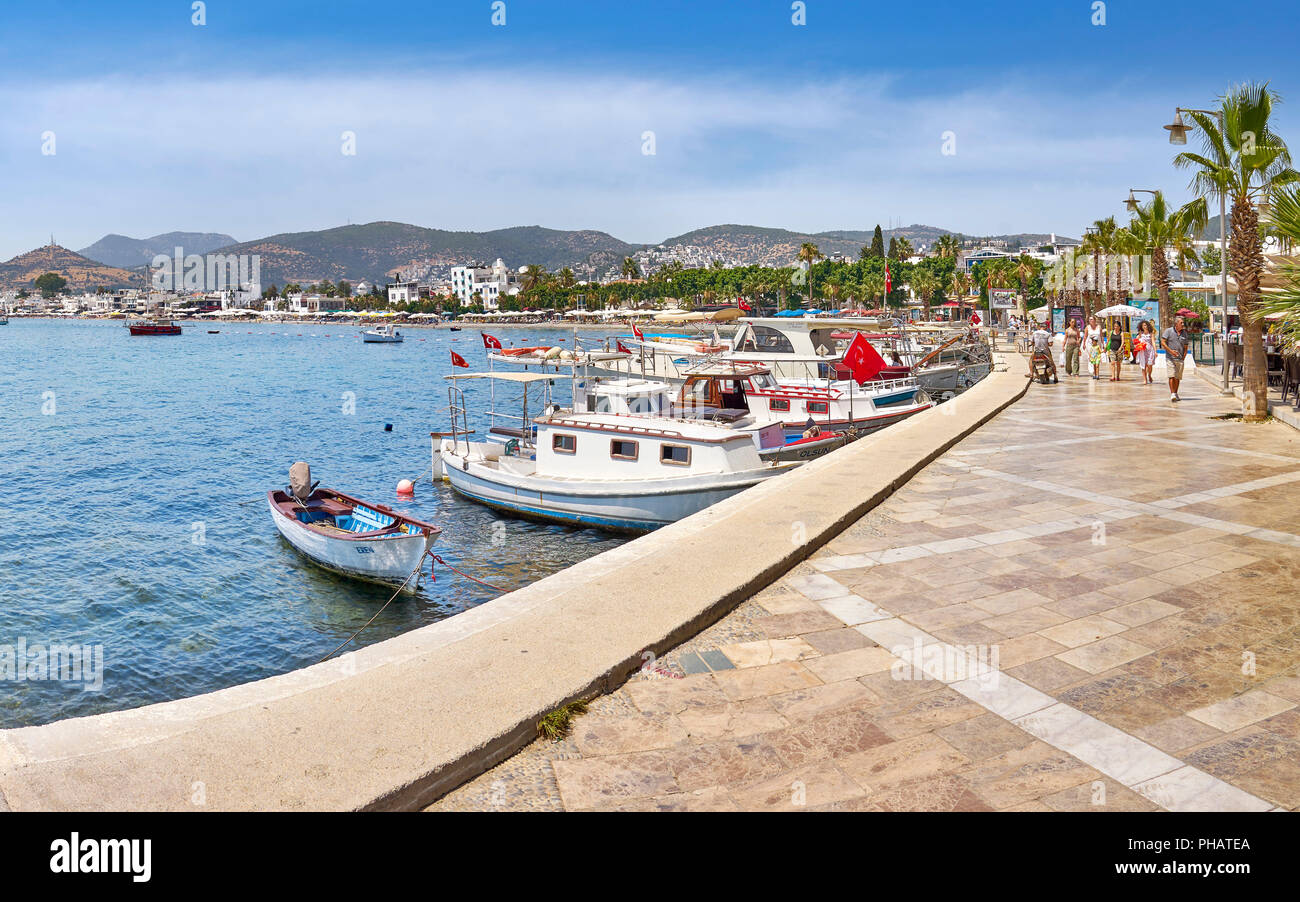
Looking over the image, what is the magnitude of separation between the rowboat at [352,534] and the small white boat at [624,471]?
3990 millimetres

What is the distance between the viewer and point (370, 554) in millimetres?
16828

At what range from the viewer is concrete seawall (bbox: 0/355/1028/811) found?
423 cm

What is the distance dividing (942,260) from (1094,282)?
356 ft

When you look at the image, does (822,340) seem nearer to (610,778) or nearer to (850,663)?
(850,663)

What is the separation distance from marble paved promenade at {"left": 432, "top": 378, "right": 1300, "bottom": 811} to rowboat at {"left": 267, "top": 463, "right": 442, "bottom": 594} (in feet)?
31.0

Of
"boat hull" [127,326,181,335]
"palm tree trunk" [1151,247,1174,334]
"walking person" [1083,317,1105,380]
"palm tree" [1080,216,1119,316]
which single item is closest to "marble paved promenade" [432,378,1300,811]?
"walking person" [1083,317,1105,380]

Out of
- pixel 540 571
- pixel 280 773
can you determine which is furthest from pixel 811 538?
pixel 540 571

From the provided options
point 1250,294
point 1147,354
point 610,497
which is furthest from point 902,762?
point 1147,354

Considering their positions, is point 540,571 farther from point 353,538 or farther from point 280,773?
point 280,773

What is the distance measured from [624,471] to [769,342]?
1136 centimetres

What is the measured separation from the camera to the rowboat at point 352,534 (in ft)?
53.8

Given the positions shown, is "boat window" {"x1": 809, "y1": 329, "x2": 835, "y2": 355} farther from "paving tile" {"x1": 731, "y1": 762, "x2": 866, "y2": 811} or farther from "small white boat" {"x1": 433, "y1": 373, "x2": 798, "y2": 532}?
"paving tile" {"x1": 731, "y1": 762, "x2": 866, "y2": 811}

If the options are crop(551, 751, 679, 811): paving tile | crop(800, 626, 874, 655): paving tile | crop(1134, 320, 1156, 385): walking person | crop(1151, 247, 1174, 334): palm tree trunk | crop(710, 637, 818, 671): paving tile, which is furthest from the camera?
crop(1151, 247, 1174, 334): palm tree trunk

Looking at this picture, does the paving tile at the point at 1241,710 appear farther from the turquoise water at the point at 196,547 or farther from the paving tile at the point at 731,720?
the turquoise water at the point at 196,547
